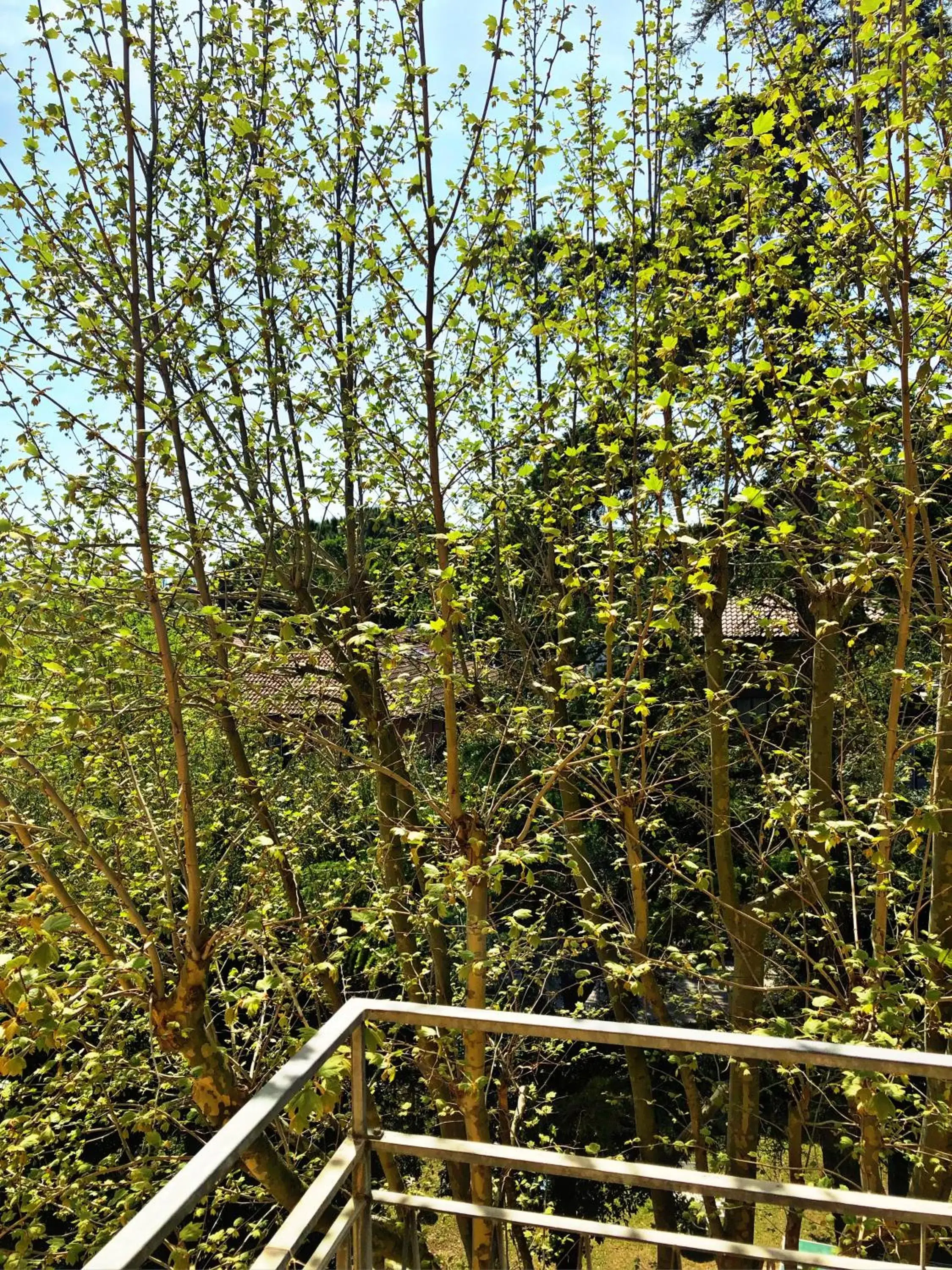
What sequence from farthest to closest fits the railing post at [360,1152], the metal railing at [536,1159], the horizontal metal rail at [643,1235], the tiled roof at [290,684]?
the tiled roof at [290,684]
the railing post at [360,1152]
the horizontal metal rail at [643,1235]
the metal railing at [536,1159]

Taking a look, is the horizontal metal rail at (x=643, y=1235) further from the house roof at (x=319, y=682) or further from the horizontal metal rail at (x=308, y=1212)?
the house roof at (x=319, y=682)

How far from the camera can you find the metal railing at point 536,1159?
1495mm

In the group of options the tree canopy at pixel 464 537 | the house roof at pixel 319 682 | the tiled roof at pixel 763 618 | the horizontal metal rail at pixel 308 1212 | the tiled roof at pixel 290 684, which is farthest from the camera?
the tiled roof at pixel 763 618

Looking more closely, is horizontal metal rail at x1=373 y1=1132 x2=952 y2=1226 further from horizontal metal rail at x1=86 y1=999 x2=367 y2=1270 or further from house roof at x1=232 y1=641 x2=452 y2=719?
house roof at x1=232 y1=641 x2=452 y2=719

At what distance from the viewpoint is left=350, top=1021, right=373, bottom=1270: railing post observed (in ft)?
5.98

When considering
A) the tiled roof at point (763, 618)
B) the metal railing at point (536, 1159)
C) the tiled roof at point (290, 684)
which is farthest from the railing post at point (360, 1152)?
the tiled roof at point (763, 618)

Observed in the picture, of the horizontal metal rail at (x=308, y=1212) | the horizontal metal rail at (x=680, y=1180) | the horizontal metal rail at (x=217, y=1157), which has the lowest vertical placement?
the horizontal metal rail at (x=680, y=1180)

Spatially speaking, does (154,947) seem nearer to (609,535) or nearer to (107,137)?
(609,535)

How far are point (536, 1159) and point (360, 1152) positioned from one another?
39 centimetres

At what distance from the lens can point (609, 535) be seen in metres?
4.03

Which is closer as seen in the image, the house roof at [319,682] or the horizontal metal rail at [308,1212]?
the horizontal metal rail at [308,1212]

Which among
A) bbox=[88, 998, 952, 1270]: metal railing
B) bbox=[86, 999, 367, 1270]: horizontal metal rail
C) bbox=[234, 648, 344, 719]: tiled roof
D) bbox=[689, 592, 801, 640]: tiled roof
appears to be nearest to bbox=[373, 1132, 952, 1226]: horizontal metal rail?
bbox=[88, 998, 952, 1270]: metal railing

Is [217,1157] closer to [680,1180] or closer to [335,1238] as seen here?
[335,1238]

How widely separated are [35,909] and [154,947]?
58 cm
